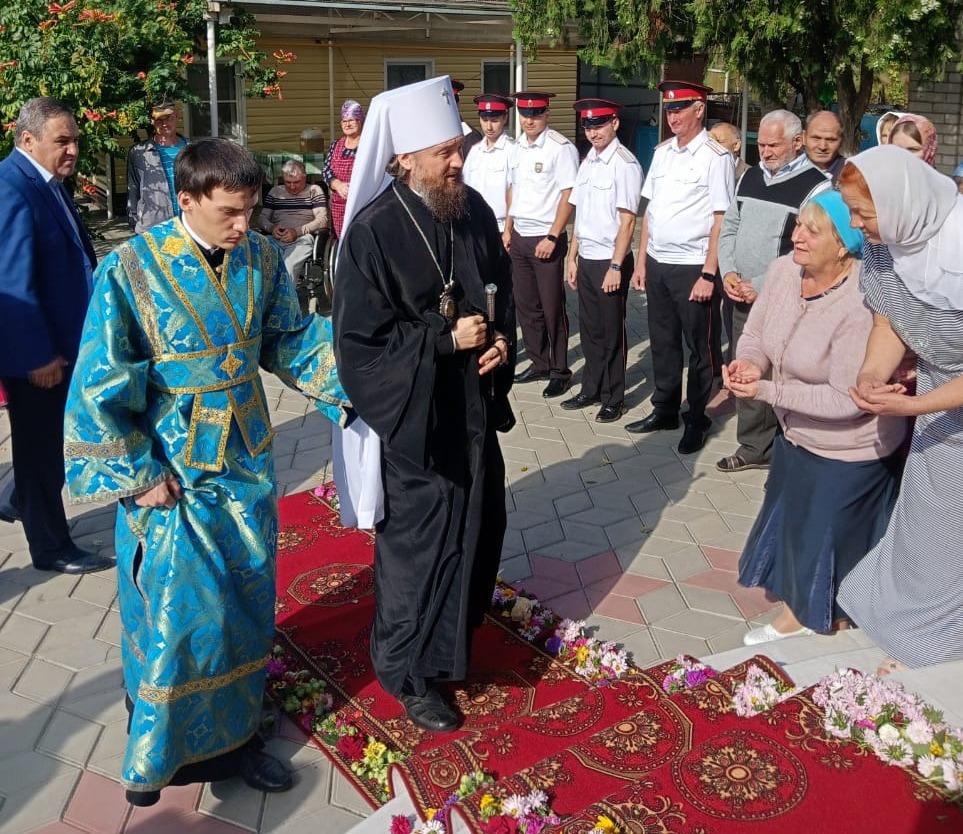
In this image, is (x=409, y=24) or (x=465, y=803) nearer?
(x=465, y=803)

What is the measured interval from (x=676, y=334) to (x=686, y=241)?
61 centimetres

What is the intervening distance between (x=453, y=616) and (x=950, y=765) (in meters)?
1.61

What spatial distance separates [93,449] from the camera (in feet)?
10.6

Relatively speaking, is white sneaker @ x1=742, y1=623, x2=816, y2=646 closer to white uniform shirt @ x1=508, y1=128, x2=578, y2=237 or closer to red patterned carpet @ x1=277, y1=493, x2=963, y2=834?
red patterned carpet @ x1=277, y1=493, x2=963, y2=834

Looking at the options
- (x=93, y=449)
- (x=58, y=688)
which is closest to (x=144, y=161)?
(x=58, y=688)

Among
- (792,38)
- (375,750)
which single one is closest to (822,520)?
(375,750)

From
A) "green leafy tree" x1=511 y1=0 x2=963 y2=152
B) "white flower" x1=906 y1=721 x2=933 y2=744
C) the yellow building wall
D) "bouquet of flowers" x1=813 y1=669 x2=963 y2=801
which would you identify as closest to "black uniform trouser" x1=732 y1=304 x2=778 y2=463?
"bouquet of flowers" x1=813 y1=669 x2=963 y2=801

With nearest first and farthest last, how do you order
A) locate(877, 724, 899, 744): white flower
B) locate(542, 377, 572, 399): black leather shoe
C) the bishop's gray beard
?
locate(877, 724, 899, 744): white flower → the bishop's gray beard → locate(542, 377, 572, 399): black leather shoe

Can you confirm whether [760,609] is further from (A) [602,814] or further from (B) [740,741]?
(A) [602,814]

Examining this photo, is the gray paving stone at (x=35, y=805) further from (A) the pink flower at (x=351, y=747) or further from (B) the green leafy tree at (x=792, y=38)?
(B) the green leafy tree at (x=792, y=38)

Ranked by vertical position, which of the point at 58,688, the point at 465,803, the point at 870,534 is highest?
the point at 870,534

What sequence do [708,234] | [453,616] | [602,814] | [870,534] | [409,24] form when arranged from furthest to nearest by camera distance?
[409,24], [708,234], [870,534], [453,616], [602,814]

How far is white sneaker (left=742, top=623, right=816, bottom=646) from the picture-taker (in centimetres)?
439

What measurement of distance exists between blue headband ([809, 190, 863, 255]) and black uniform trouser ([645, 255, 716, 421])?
2.71 m
